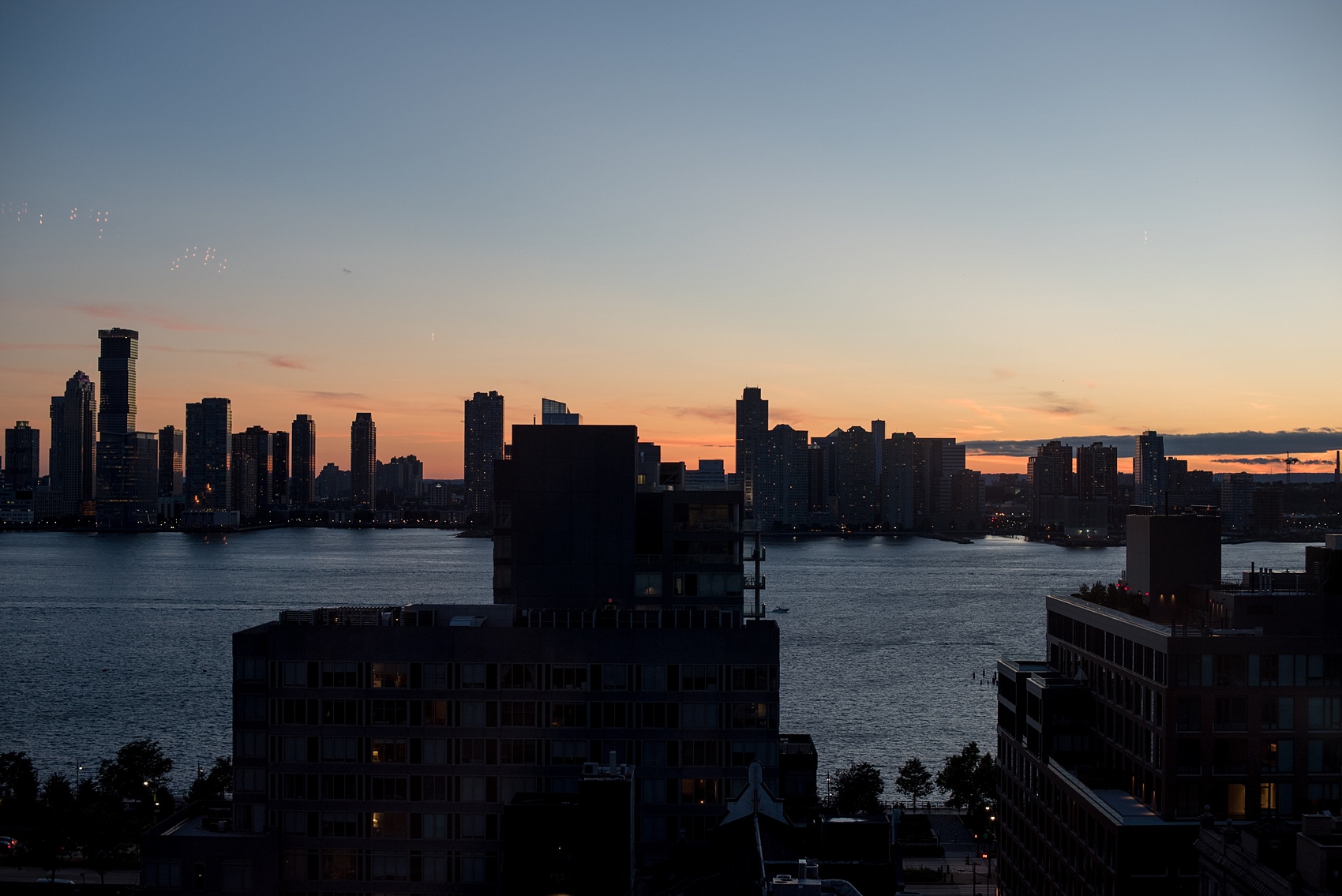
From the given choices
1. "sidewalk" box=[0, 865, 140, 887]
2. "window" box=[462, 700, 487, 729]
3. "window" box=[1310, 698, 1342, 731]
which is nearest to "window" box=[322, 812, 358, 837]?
"window" box=[462, 700, 487, 729]

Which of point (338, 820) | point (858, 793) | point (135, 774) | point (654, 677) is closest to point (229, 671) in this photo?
point (135, 774)

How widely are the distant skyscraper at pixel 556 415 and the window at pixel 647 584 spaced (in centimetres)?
748

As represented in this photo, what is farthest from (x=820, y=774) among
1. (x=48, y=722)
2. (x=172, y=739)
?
(x=48, y=722)

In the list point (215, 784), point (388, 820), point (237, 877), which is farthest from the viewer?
point (215, 784)

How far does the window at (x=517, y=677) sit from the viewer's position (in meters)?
38.5

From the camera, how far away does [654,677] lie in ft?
126

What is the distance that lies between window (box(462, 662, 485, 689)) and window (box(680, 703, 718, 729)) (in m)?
6.93

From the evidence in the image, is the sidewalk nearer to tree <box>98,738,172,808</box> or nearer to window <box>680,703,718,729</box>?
tree <box>98,738,172,808</box>

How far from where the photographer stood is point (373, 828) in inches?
1494

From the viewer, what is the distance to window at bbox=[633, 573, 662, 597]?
47.8 meters

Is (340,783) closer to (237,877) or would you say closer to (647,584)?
(237,877)

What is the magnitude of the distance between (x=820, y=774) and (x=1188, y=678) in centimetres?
4495

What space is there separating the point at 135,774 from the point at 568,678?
146 ft

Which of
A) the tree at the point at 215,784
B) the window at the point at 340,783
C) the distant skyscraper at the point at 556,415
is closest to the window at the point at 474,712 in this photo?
the window at the point at 340,783
